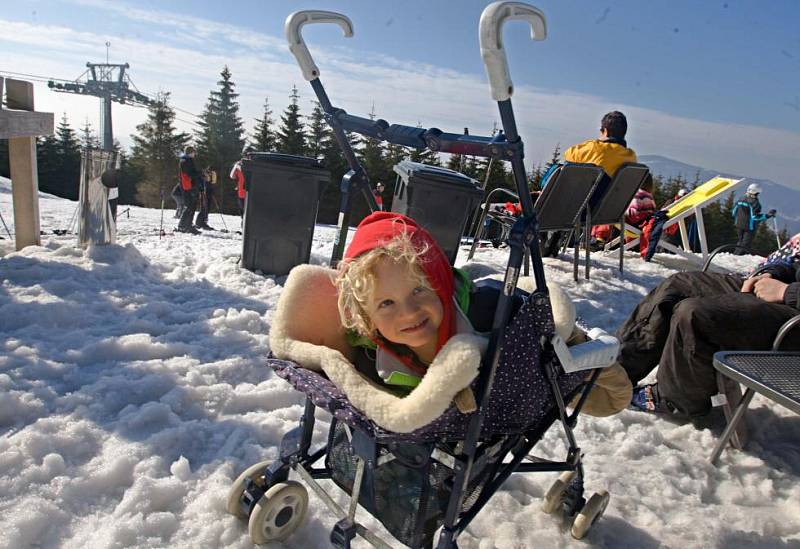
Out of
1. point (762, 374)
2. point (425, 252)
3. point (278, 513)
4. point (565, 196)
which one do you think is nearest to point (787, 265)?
point (762, 374)

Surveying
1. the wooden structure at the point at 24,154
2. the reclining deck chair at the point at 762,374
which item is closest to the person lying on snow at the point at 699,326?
the reclining deck chair at the point at 762,374

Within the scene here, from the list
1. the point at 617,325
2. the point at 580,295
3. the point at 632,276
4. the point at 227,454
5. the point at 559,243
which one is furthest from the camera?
the point at 559,243

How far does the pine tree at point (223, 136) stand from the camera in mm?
40000

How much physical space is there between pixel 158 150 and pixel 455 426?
4725cm

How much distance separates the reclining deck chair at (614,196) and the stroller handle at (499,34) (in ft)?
15.1

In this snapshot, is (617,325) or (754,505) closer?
(754,505)

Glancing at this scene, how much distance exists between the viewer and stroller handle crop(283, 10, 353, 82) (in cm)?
211

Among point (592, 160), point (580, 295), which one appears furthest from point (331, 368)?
point (592, 160)

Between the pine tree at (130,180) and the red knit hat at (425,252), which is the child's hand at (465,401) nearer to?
the red knit hat at (425,252)

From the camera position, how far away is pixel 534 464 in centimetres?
198

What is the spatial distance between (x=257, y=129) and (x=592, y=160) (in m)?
38.5

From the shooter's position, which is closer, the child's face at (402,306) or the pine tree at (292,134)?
the child's face at (402,306)

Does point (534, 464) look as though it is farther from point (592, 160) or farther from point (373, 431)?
point (592, 160)

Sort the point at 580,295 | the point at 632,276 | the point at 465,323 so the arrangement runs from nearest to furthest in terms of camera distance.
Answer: the point at 465,323 < the point at 580,295 < the point at 632,276
